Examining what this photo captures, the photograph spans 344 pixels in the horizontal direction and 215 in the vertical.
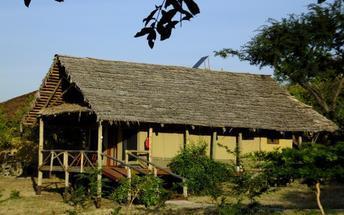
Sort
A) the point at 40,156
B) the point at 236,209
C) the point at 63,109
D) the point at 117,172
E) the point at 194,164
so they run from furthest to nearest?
the point at 40,156 < the point at 63,109 < the point at 194,164 < the point at 117,172 < the point at 236,209

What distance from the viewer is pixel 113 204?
63.1ft

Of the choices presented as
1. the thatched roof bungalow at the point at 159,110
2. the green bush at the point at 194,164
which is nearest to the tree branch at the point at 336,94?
the thatched roof bungalow at the point at 159,110

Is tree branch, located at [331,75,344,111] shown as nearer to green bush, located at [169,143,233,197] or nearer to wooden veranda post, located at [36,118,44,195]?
green bush, located at [169,143,233,197]

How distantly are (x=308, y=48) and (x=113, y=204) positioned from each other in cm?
1889

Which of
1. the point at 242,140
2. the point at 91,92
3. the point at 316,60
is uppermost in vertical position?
the point at 316,60

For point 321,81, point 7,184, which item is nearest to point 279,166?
point 7,184

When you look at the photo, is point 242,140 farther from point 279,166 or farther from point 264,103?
point 279,166

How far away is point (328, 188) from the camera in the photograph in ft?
79.9

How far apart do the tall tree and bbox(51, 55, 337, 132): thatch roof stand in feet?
24.4

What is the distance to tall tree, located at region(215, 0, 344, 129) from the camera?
34.1 meters

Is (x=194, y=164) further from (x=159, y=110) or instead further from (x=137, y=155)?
(x=159, y=110)

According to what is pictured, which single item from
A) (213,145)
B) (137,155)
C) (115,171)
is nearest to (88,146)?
(137,155)

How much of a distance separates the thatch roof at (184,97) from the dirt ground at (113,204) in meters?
2.69

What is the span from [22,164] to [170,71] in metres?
7.90
